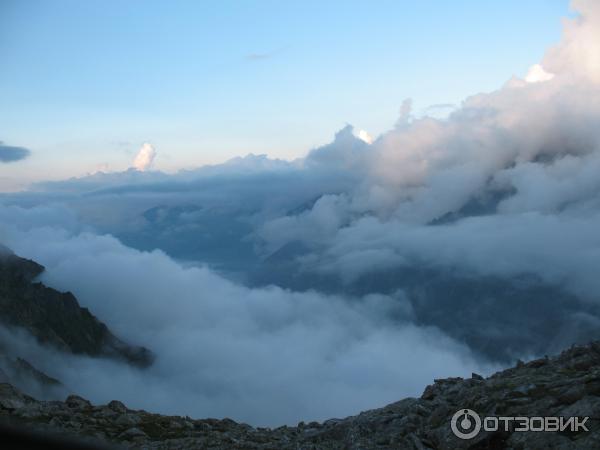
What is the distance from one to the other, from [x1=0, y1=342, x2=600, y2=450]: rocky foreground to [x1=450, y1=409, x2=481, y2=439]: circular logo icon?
43cm

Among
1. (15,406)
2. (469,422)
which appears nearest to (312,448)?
(469,422)

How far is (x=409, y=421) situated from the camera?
33.7 metres

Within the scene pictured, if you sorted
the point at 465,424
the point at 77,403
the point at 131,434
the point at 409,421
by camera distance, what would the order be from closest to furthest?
1. the point at 465,424
2. the point at 409,421
3. the point at 131,434
4. the point at 77,403

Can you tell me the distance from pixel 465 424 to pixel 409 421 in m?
6.22

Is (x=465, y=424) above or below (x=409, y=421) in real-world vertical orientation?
above

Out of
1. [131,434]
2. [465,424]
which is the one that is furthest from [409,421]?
[131,434]

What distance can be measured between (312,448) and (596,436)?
1641cm

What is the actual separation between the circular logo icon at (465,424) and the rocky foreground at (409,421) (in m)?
0.43

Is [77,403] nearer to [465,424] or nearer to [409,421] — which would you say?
[409,421]

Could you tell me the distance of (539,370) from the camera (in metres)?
40.2

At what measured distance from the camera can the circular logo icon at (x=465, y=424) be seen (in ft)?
88.4

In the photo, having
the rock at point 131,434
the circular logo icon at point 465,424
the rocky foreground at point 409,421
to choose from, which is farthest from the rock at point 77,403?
the circular logo icon at point 465,424

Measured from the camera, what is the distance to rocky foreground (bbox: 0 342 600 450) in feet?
84.1

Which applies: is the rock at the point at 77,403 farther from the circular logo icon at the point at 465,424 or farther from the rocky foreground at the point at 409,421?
the circular logo icon at the point at 465,424
